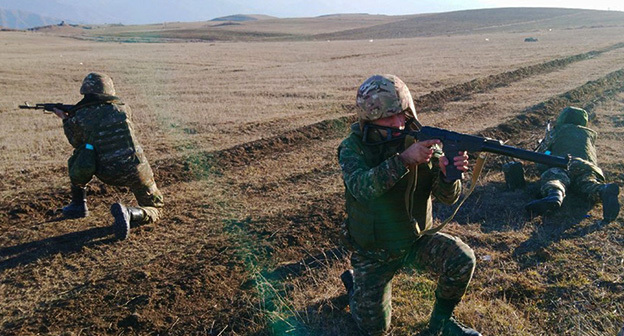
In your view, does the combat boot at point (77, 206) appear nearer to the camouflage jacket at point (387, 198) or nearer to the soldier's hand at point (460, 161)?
the camouflage jacket at point (387, 198)

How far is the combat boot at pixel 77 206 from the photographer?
6.36 m

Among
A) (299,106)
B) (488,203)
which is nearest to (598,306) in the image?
(488,203)

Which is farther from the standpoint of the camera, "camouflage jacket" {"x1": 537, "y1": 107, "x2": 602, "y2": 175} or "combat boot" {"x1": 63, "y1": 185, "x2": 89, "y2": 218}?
"camouflage jacket" {"x1": 537, "y1": 107, "x2": 602, "y2": 175}

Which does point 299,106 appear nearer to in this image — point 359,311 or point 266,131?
point 266,131

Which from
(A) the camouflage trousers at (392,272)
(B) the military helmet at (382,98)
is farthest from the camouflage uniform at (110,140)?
(B) the military helmet at (382,98)

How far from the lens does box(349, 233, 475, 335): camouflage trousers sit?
3.63 metres

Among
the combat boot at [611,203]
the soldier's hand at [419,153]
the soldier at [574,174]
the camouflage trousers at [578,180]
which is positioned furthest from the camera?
the camouflage trousers at [578,180]

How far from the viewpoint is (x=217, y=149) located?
9.46 m

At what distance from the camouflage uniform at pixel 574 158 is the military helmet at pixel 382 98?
3.40 meters

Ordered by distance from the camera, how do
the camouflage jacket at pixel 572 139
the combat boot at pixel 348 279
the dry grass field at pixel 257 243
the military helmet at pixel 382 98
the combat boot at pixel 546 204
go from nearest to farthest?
1. the military helmet at pixel 382 98
2. the dry grass field at pixel 257 243
3. the combat boot at pixel 348 279
4. the combat boot at pixel 546 204
5. the camouflage jacket at pixel 572 139

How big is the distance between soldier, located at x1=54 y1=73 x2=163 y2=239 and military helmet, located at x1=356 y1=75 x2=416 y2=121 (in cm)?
350

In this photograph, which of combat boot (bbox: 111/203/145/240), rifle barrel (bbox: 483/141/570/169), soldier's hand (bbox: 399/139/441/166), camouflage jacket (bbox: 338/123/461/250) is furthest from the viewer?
combat boot (bbox: 111/203/145/240)

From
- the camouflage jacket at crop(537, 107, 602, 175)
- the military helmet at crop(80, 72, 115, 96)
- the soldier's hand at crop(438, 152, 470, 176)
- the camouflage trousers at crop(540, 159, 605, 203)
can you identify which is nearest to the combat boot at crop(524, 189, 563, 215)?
the camouflage trousers at crop(540, 159, 605, 203)

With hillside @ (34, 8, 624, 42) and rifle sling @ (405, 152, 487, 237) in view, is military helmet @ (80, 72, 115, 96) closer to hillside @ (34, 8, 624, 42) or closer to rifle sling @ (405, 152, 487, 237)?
rifle sling @ (405, 152, 487, 237)
